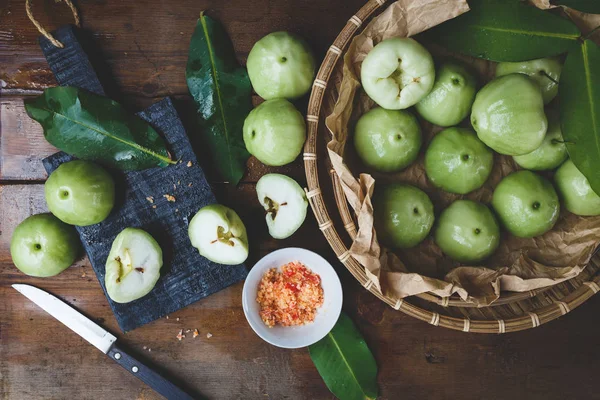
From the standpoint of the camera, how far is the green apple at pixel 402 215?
1.31 m

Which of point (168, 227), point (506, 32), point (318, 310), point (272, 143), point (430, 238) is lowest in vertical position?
point (318, 310)

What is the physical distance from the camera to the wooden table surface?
1547mm

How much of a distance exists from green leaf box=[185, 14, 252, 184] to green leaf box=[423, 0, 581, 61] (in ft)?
2.00

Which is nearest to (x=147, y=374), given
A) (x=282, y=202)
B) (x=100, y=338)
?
(x=100, y=338)

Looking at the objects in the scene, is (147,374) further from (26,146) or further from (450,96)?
(450,96)

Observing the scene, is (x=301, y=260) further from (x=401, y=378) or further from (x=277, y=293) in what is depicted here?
(x=401, y=378)

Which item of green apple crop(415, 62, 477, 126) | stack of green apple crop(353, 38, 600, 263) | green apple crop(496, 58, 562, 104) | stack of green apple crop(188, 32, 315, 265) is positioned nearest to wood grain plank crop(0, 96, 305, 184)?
stack of green apple crop(188, 32, 315, 265)

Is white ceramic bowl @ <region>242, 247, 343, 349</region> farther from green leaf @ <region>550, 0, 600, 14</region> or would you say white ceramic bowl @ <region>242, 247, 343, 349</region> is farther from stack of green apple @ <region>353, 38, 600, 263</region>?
green leaf @ <region>550, 0, 600, 14</region>

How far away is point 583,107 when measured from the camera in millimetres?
1238

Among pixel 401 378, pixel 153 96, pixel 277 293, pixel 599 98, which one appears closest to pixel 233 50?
pixel 153 96

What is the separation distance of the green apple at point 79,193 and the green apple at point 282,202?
456 mm

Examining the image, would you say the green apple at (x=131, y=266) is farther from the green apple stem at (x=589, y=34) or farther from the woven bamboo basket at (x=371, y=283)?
the green apple stem at (x=589, y=34)

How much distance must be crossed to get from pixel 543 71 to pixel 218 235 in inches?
39.9

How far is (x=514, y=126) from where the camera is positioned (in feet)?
3.95
